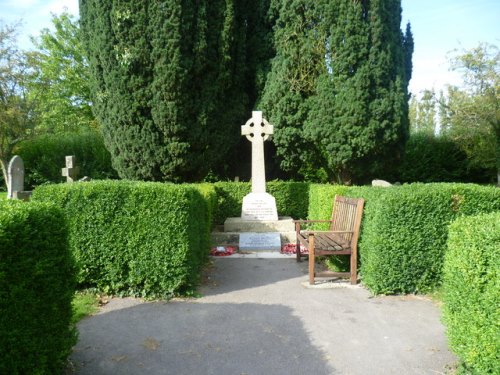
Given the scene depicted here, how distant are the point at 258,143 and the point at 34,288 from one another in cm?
832

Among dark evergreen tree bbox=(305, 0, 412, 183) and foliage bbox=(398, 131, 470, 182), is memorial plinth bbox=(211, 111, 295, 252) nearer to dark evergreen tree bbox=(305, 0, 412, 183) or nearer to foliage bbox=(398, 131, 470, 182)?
dark evergreen tree bbox=(305, 0, 412, 183)

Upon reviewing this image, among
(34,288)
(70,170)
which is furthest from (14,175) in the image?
(34,288)

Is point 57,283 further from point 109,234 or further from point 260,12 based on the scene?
point 260,12

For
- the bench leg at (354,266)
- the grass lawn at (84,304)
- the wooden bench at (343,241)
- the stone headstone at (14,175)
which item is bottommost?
the grass lawn at (84,304)

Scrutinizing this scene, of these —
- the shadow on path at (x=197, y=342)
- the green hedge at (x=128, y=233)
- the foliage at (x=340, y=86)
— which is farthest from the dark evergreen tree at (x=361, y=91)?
the shadow on path at (x=197, y=342)

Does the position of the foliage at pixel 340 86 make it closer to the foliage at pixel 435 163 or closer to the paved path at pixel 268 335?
the foliage at pixel 435 163

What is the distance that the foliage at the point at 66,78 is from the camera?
25.4m

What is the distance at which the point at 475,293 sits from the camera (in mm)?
2725

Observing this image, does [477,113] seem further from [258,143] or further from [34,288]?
[34,288]

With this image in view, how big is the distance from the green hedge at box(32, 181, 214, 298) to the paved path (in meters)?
0.40

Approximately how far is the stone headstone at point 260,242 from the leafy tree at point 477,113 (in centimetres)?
914

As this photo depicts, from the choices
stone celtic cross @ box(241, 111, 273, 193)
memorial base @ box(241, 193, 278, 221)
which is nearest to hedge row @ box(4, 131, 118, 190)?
stone celtic cross @ box(241, 111, 273, 193)

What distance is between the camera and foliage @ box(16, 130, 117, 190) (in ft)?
51.6

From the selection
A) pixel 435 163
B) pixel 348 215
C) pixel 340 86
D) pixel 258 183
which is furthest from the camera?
pixel 435 163
